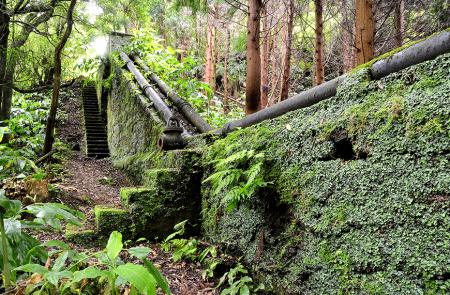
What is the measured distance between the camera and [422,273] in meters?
1.62

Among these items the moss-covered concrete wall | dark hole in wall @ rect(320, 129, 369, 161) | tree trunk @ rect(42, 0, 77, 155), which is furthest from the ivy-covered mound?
tree trunk @ rect(42, 0, 77, 155)

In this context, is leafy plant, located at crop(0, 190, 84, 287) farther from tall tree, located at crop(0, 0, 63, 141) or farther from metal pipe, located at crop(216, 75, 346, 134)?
tall tree, located at crop(0, 0, 63, 141)

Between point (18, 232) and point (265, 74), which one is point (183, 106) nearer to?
point (265, 74)

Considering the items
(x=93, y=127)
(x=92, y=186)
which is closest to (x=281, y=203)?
(x=92, y=186)

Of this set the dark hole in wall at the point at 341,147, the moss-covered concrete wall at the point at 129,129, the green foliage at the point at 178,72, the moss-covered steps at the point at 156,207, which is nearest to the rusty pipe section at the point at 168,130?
the moss-covered concrete wall at the point at 129,129

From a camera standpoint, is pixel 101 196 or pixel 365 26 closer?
pixel 365 26

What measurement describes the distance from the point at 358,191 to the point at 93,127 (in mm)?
11477

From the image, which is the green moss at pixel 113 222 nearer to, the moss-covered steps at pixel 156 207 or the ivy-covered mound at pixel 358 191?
the moss-covered steps at pixel 156 207

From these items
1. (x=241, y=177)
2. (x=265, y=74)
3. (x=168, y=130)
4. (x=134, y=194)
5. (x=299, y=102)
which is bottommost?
(x=134, y=194)

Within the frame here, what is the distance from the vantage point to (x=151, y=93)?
6938 mm

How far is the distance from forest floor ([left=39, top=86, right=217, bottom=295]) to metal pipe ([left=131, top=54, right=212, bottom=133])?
6.00 ft

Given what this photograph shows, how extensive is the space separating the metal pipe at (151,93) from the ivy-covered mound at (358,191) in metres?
2.85

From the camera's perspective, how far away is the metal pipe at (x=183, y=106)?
5.45 meters

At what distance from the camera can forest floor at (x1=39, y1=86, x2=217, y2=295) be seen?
334 cm
